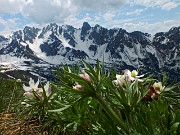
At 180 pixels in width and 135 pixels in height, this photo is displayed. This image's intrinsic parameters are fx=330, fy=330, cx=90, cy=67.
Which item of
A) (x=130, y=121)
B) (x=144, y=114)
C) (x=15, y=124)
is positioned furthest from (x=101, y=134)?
(x=15, y=124)

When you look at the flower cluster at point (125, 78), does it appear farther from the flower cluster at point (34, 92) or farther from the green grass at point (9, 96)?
the green grass at point (9, 96)

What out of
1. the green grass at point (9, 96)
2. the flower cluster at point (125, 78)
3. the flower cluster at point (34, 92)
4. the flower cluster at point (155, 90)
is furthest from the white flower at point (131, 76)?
the green grass at point (9, 96)

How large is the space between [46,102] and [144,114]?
0.98m

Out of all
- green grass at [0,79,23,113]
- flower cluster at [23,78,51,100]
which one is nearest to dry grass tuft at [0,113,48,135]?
green grass at [0,79,23,113]

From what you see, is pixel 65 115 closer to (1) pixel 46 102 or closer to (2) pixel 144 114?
(1) pixel 46 102

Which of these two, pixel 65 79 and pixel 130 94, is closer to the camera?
pixel 130 94

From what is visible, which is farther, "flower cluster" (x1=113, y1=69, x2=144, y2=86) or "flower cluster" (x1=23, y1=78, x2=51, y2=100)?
"flower cluster" (x1=23, y1=78, x2=51, y2=100)

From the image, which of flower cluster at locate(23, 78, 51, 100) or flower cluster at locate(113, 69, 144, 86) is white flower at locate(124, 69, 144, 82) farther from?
flower cluster at locate(23, 78, 51, 100)

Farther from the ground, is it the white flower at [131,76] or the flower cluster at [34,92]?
the white flower at [131,76]

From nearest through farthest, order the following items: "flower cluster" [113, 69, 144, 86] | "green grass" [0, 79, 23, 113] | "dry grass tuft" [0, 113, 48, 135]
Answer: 1. "flower cluster" [113, 69, 144, 86]
2. "dry grass tuft" [0, 113, 48, 135]
3. "green grass" [0, 79, 23, 113]

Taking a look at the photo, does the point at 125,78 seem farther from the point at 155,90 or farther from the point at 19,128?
the point at 19,128

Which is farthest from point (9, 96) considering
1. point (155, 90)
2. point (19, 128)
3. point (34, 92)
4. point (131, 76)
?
point (155, 90)

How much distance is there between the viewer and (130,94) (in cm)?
198

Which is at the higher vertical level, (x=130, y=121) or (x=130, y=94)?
(x=130, y=94)
